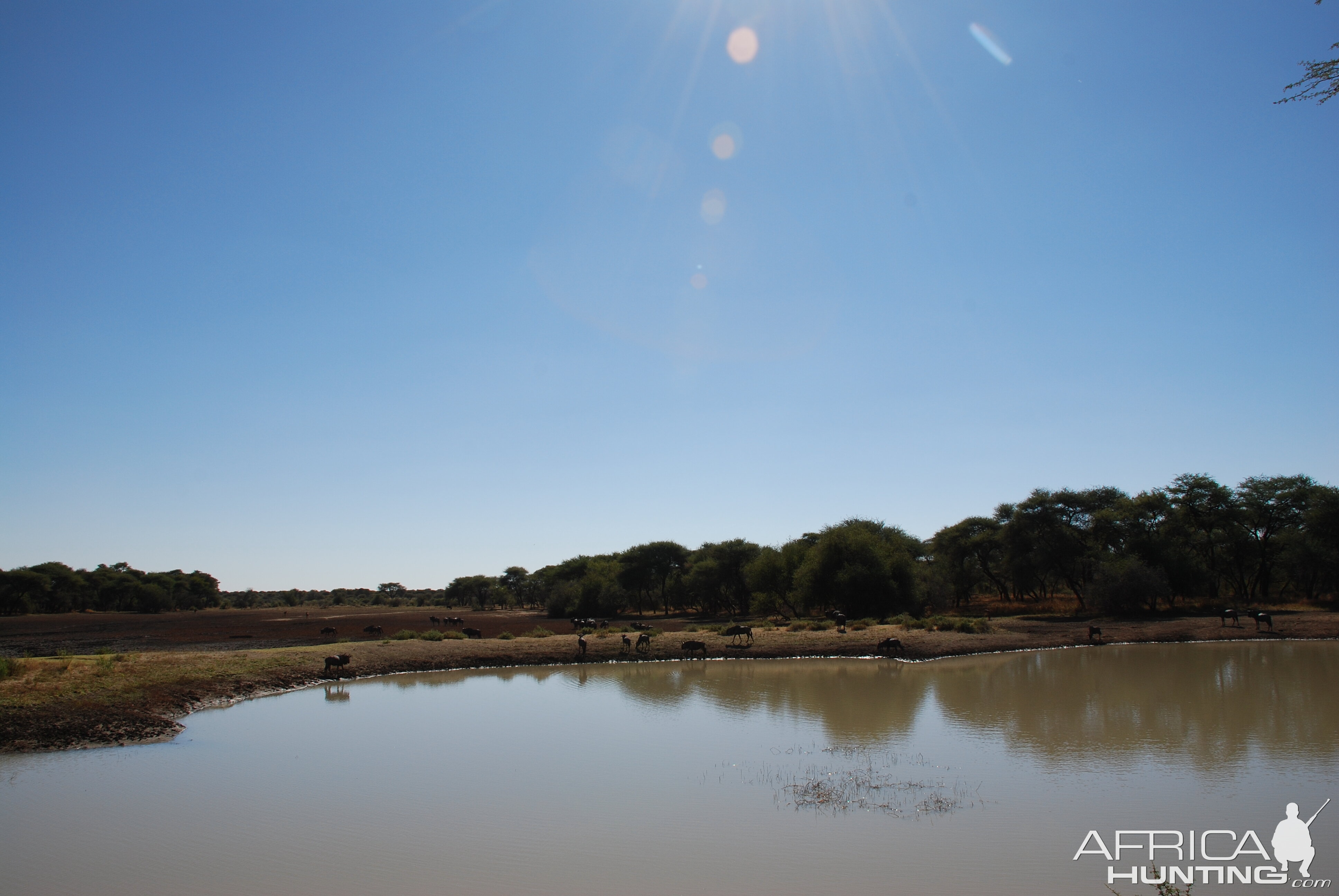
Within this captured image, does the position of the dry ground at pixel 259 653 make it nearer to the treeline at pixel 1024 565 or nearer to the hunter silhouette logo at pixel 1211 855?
the treeline at pixel 1024 565

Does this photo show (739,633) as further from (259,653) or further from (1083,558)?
(1083,558)

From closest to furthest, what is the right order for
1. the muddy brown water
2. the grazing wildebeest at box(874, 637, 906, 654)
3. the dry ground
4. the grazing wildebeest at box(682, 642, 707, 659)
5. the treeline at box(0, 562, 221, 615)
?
the muddy brown water
the dry ground
the grazing wildebeest at box(874, 637, 906, 654)
the grazing wildebeest at box(682, 642, 707, 659)
the treeline at box(0, 562, 221, 615)

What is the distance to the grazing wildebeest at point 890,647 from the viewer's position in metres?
34.9

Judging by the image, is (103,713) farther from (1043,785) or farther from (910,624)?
(910,624)

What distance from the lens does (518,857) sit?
34.3ft

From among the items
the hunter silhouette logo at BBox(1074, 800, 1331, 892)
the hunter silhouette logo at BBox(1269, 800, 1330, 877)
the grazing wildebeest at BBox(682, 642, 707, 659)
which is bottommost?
the grazing wildebeest at BBox(682, 642, 707, 659)

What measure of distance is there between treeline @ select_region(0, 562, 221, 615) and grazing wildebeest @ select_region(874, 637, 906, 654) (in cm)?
9368

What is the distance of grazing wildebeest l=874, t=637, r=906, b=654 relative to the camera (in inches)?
1375

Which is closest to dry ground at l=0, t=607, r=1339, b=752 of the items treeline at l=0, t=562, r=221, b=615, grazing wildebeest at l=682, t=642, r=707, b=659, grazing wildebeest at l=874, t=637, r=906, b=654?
grazing wildebeest at l=682, t=642, r=707, b=659

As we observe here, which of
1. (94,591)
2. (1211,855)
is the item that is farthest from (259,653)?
(94,591)

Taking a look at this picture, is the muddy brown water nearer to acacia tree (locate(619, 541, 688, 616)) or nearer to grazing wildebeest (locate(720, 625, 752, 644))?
grazing wildebeest (locate(720, 625, 752, 644))

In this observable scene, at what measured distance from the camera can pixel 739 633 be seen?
134ft

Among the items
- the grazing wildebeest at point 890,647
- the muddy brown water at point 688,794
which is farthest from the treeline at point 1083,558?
the muddy brown water at point 688,794

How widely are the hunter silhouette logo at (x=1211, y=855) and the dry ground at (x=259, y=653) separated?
73.9 feet
